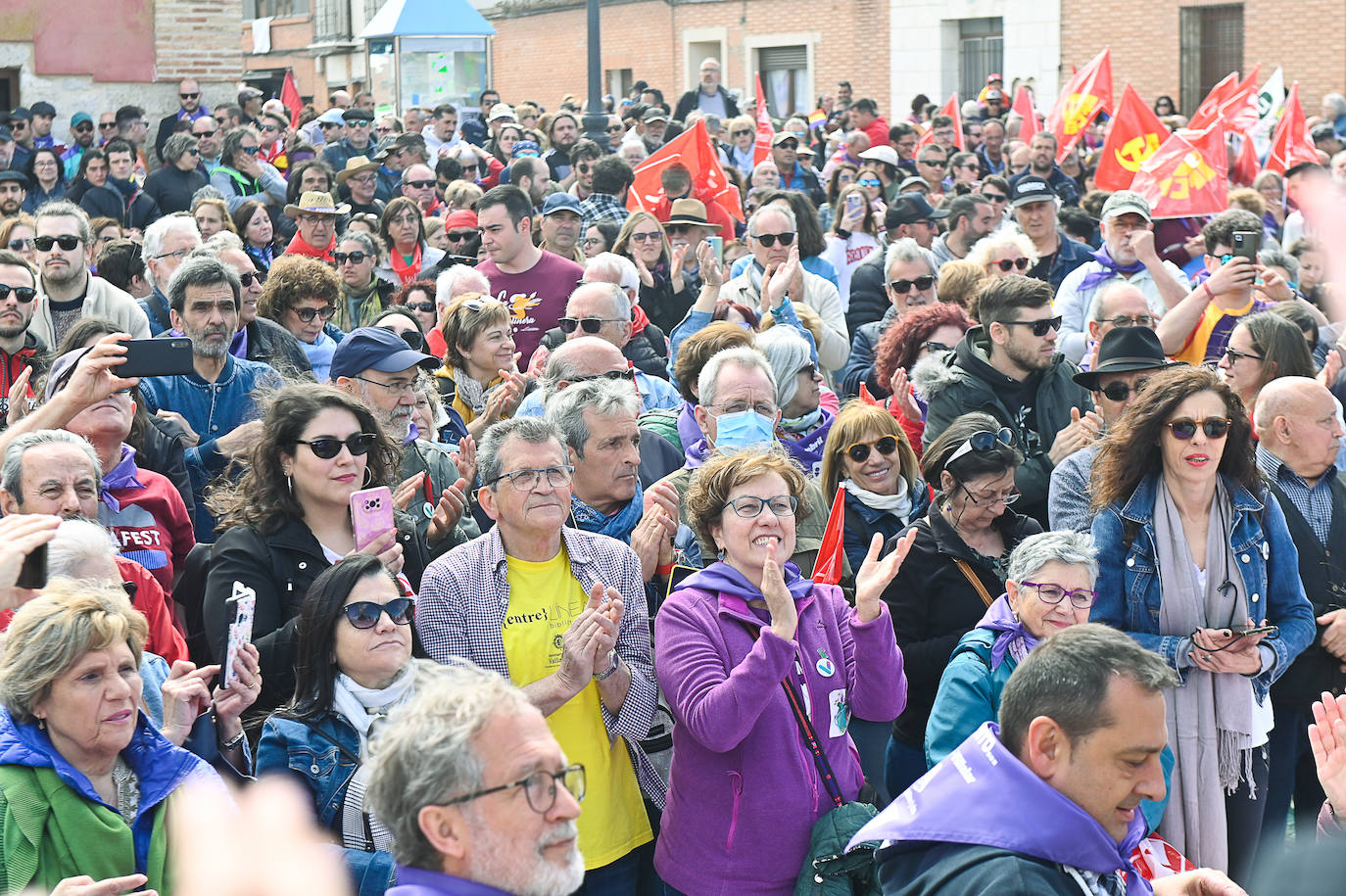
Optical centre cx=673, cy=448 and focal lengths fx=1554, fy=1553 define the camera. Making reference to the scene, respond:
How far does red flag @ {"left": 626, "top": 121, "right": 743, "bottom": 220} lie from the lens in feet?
37.8

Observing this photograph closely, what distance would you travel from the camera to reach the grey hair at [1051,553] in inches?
170

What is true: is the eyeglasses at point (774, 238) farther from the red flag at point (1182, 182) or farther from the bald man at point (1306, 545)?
the bald man at point (1306, 545)

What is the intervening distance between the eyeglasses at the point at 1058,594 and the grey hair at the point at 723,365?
1.50 metres

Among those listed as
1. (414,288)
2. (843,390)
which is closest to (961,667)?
(843,390)

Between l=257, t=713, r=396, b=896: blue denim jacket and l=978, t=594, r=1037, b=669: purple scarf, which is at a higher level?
l=978, t=594, r=1037, b=669: purple scarf

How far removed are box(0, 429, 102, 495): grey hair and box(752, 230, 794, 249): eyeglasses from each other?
4.65 m

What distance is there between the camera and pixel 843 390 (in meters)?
8.26

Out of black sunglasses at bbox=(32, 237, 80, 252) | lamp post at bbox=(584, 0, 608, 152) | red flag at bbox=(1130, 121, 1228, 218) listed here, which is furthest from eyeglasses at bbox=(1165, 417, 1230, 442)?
lamp post at bbox=(584, 0, 608, 152)

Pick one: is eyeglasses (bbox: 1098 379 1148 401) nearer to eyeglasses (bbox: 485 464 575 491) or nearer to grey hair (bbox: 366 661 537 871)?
eyeglasses (bbox: 485 464 575 491)

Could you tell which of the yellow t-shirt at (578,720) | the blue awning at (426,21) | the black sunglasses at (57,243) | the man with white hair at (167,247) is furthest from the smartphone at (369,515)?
the blue awning at (426,21)

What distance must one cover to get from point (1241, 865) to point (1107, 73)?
14.1 m

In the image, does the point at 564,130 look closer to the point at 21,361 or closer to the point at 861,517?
the point at 21,361

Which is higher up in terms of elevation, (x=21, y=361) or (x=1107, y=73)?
(x=1107, y=73)

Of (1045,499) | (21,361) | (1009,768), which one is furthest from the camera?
(21,361)
